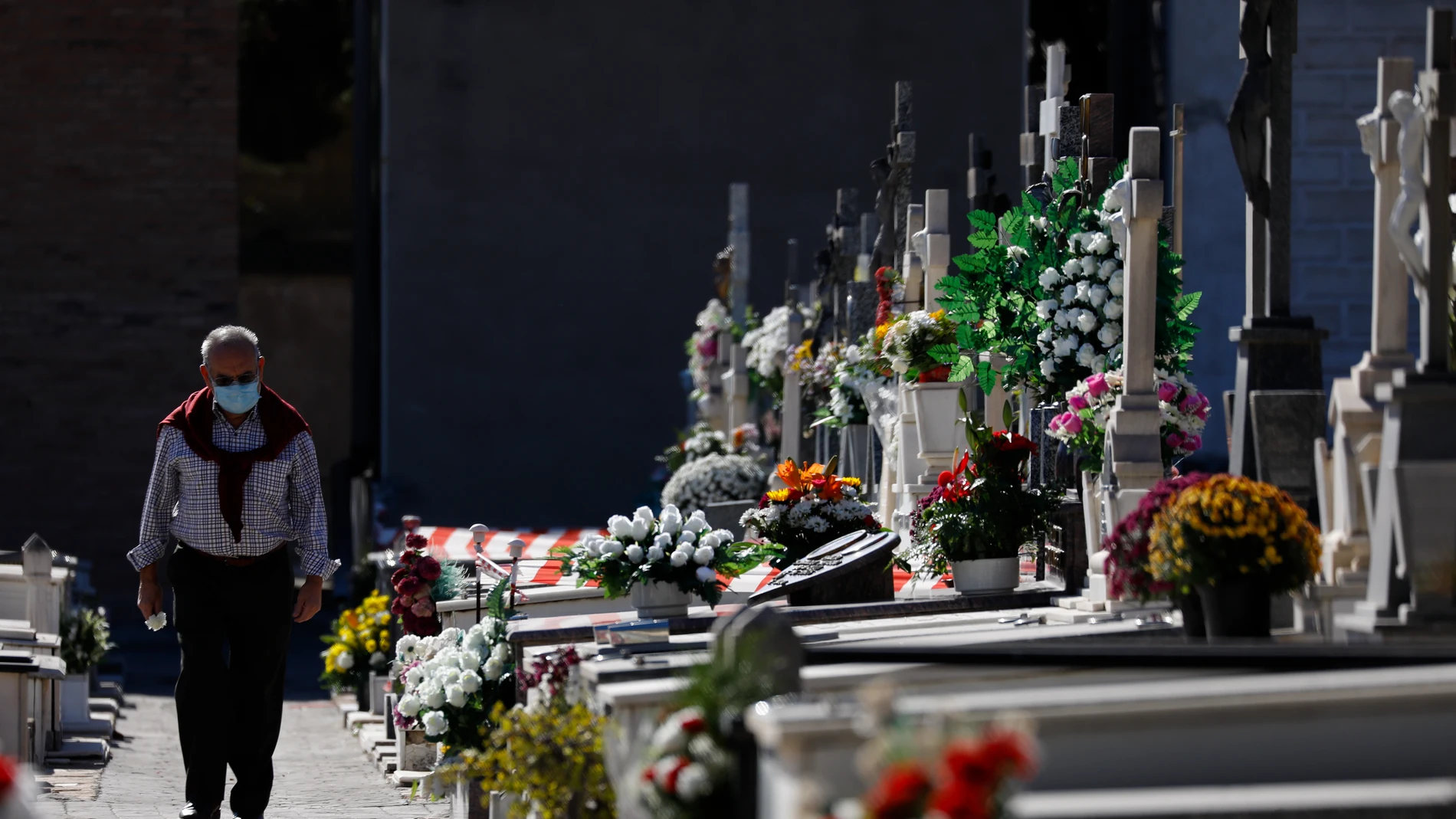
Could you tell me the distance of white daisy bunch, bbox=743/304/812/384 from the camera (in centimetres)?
1412

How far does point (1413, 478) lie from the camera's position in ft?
17.4

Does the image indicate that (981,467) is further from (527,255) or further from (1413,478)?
(527,255)

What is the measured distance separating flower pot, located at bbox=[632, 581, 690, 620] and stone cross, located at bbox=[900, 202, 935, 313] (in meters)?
3.92

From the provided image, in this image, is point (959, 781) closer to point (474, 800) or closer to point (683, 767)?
point (683, 767)

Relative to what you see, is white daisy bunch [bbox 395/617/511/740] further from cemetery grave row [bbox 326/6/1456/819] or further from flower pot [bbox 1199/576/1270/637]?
flower pot [bbox 1199/576/1270/637]

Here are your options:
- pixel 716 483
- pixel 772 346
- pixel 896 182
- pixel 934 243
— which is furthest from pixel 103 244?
pixel 934 243

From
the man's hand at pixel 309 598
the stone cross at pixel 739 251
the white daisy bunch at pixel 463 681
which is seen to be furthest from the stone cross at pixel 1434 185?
the stone cross at pixel 739 251

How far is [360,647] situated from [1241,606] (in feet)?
23.5

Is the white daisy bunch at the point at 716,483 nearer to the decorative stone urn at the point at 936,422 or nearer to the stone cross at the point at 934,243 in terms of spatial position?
the stone cross at the point at 934,243

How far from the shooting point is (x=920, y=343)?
959 cm

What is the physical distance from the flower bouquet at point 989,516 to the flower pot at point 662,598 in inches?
56.4

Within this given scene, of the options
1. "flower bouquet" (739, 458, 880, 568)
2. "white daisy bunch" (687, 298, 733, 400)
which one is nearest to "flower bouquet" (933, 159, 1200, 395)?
"flower bouquet" (739, 458, 880, 568)

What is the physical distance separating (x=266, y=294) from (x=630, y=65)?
5230 millimetres

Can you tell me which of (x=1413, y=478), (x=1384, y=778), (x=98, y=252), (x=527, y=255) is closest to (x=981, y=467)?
(x=1413, y=478)
